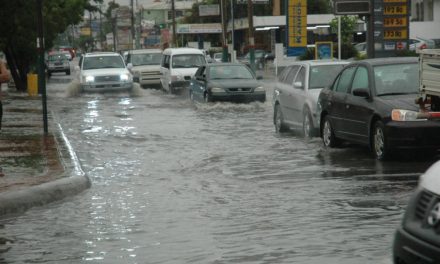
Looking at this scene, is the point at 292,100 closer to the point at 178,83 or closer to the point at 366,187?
the point at 366,187

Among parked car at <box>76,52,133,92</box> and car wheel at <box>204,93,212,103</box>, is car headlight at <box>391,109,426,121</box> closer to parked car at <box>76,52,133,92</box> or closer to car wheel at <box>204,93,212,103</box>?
car wheel at <box>204,93,212,103</box>

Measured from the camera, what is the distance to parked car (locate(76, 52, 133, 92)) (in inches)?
1411

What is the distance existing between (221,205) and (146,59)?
3508cm

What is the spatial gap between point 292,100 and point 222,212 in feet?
30.5

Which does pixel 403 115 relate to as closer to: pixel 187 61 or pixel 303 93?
pixel 303 93

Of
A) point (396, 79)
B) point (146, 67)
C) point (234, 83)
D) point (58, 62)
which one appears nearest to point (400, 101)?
point (396, 79)

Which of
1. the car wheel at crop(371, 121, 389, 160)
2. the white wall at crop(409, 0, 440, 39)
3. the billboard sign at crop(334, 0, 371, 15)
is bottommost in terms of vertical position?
the car wheel at crop(371, 121, 389, 160)

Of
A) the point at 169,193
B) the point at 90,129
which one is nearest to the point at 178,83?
the point at 90,129

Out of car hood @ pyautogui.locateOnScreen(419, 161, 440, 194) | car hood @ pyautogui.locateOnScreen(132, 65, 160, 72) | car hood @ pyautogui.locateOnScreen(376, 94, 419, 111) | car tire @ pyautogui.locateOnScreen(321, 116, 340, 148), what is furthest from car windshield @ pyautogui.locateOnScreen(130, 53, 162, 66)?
car hood @ pyautogui.locateOnScreen(419, 161, 440, 194)

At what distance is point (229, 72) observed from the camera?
97.2 ft

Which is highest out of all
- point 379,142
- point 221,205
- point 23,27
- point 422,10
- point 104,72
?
point 422,10

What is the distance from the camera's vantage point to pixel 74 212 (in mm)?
10617

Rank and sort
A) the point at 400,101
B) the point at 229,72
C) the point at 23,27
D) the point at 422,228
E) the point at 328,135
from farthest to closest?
the point at 23,27 → the point at 229,72 → the point at 328,135 → the point at 400,101 → the point at 422,228

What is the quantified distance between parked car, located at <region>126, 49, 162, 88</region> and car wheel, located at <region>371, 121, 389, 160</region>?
95.6 feet
